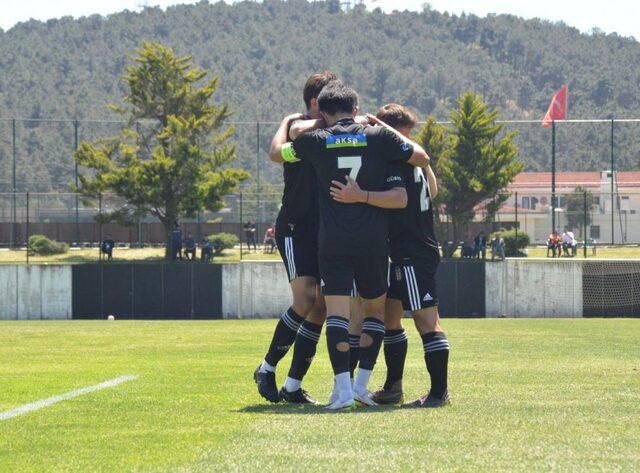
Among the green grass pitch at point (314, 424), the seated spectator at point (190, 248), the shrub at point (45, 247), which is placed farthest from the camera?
the shrub at point (45, 247)

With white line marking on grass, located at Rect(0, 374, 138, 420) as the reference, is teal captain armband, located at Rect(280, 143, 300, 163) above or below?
above

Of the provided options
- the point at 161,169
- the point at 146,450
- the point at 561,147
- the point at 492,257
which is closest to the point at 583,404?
the point at 146,450

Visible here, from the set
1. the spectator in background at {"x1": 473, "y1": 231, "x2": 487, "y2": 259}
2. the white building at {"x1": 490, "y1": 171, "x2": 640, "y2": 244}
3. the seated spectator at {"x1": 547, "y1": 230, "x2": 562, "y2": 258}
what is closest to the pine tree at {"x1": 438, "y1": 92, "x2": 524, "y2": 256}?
the white building at {"x1": 490, "y1": 171, "x2": 640, "y2": 244}

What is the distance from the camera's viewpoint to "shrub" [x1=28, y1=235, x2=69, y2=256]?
41938 millimetres

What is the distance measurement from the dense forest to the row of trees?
5375 cm

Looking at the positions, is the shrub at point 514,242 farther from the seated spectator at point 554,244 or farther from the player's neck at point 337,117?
the player's neck at point 337,117

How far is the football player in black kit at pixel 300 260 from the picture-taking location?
7.16m

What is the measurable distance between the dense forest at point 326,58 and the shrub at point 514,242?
56.1m

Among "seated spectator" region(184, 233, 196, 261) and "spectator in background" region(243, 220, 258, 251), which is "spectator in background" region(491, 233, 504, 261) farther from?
"seated spectator" region(184, 233, 196, 261)

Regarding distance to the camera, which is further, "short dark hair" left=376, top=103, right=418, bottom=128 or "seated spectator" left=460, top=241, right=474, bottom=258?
"seated spectator" left=460, top=241, right=474, bottom=258

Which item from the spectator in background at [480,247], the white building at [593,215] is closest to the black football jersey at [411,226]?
the spectator in background at [480,247]

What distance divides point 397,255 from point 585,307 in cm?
2605

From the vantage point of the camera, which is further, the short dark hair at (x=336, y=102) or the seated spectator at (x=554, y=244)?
the seated spectator at (x=554, y=244)

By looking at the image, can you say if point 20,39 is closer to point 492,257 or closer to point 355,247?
point 492,257
